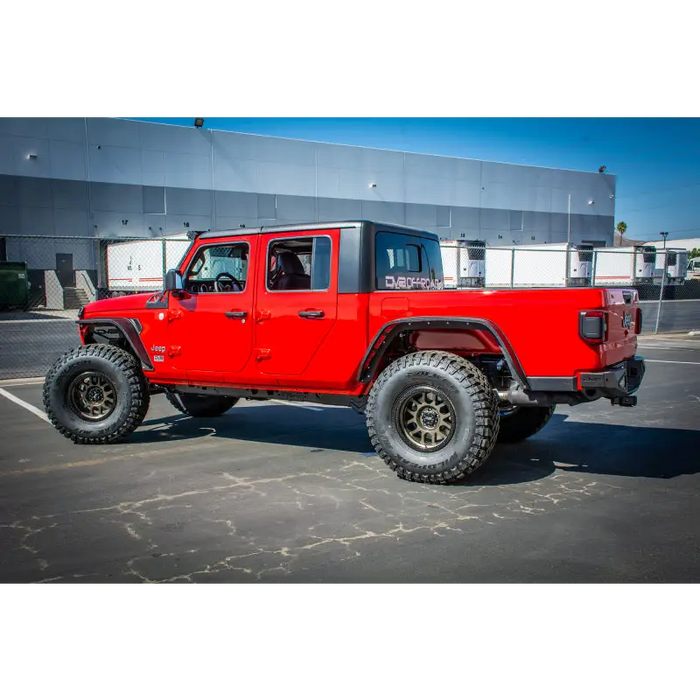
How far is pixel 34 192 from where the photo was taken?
3491cm

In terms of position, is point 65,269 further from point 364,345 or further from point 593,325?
point 593,325

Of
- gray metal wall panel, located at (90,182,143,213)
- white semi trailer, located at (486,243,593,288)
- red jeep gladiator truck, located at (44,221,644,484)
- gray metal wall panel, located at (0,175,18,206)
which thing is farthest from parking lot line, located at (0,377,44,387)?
white semi trailer, located at (486,243,593,288)

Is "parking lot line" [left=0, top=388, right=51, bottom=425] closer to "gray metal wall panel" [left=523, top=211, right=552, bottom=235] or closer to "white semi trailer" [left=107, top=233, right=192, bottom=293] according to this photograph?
"white semi trailer" [left=107, top=233, right=192, bottom=293]

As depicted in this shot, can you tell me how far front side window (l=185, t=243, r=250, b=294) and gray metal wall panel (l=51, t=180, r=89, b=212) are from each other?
32.8 meters

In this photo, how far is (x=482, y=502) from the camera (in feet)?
15.7

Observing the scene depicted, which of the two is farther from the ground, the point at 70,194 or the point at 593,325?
the point at 70,194

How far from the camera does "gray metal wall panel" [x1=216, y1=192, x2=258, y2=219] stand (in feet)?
132

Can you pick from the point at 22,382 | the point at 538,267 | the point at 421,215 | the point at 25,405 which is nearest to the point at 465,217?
the point at 421,215

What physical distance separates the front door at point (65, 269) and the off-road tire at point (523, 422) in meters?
32.6

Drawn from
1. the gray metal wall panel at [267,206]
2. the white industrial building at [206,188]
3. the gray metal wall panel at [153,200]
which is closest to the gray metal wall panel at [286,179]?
the white industrial building at [206,188]

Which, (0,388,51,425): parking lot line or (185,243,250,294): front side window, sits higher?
(185,243,250,294): front side window

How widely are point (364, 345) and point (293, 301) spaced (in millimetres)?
767
